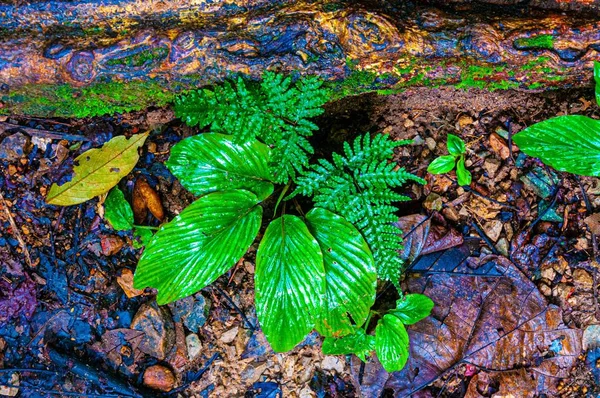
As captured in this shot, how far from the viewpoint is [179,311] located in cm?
304

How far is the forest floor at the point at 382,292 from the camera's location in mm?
2936

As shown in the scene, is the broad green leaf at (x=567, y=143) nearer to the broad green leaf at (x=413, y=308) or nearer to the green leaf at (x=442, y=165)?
the green leaf at (x=442, y=165)

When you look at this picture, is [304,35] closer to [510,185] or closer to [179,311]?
[510,185]

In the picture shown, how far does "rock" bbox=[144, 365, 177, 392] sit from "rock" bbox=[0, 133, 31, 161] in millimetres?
1599

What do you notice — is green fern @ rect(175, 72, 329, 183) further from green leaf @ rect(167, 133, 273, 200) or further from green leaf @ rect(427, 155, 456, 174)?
green leaf @ rect(427, 155, 456, 174)

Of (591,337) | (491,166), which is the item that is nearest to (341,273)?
(491,166)

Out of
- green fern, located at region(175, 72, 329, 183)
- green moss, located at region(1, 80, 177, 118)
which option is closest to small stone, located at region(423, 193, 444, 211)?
green fern, located at region(175, 72, 329, 183)

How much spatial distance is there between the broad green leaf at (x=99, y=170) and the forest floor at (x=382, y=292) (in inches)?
3.3

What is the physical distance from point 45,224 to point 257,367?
1.65 meters

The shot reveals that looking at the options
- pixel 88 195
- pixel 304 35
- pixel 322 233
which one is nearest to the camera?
pixel 304 35

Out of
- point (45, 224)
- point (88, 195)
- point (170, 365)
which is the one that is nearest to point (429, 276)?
point (170, 365)

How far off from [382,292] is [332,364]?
58cm

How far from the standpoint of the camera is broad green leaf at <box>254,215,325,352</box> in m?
2.58

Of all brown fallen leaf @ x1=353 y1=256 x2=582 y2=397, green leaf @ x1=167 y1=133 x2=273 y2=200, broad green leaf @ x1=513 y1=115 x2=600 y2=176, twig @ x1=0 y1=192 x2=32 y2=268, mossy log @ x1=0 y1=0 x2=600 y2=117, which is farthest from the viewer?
twig @ x1=0 y1=192 x2=32 y2=268
